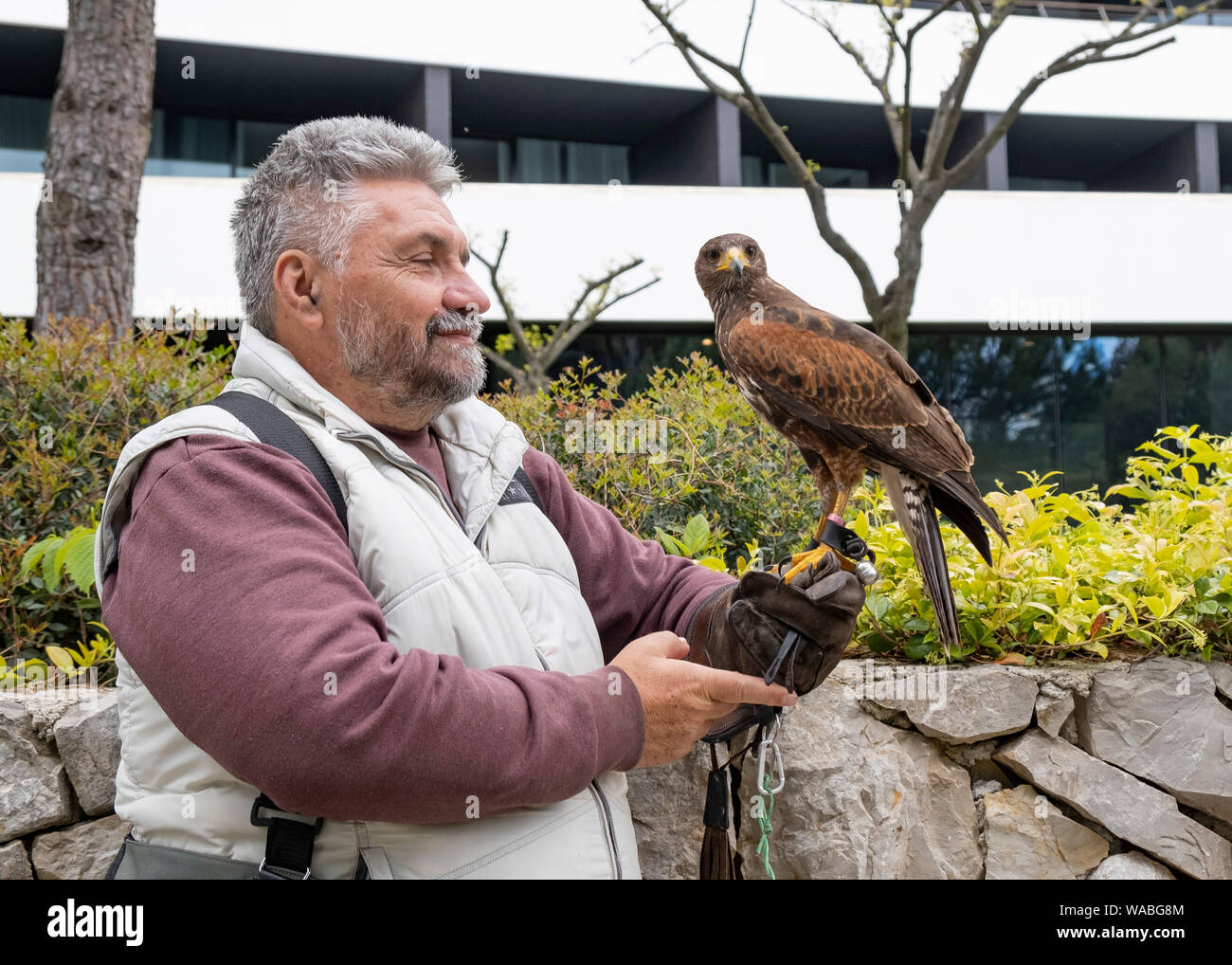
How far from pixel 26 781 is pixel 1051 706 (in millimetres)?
2596

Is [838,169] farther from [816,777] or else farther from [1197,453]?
[816,777]

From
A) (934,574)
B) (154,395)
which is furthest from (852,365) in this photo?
(154,395)

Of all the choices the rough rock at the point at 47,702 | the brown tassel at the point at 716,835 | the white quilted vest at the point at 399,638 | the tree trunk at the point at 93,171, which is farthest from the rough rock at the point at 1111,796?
the tree trunk at the point at 93,171

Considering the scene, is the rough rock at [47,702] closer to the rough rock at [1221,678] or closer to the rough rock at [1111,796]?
the rough rock at [1111,796]

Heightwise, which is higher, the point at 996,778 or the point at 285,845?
the point at 285,845

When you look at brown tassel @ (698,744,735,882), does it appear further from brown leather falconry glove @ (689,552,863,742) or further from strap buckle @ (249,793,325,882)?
strap buckle @ (249,793,325,882)

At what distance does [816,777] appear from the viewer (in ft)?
7.79

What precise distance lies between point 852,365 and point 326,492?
4.14ft

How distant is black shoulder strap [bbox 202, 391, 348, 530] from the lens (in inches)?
62.9

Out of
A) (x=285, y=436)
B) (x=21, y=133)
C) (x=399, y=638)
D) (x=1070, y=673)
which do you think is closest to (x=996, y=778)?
(x=1070, y=673)

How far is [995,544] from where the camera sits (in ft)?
8.69

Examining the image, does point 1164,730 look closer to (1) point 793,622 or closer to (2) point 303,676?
(1) point 793,622

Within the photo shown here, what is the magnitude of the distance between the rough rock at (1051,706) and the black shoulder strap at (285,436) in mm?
1857

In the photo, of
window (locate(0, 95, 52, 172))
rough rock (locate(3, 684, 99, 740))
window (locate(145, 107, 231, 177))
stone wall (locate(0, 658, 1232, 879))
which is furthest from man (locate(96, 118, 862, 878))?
window (locate(0, 95, 52, 172))
